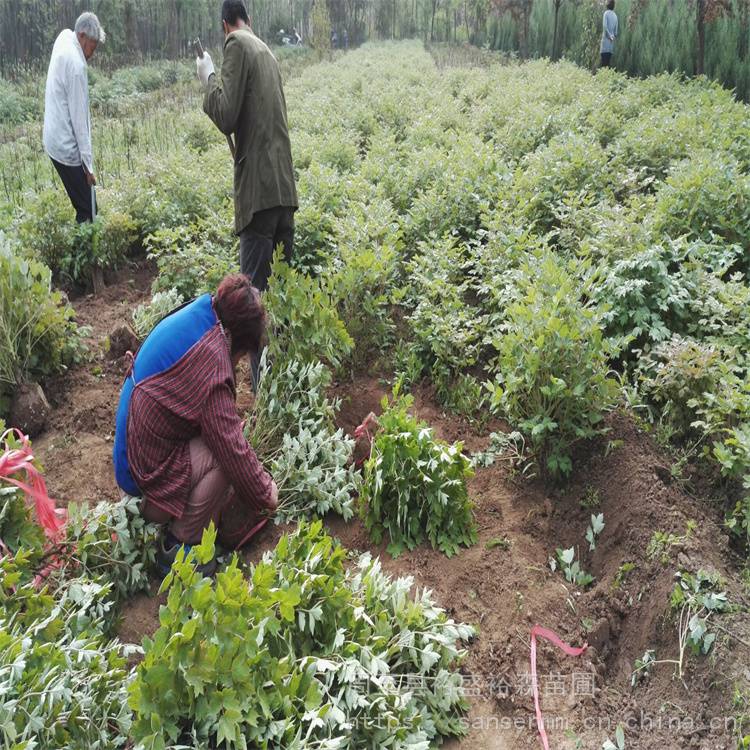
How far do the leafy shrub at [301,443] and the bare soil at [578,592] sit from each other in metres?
0.17

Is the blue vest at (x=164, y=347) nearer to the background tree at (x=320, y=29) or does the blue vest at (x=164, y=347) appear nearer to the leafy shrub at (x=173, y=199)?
the leafy shrub at (x=173, y=199)

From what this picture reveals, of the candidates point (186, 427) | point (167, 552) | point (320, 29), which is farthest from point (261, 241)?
point (320, 29)

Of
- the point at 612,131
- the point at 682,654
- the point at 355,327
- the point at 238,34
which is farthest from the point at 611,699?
the point at 612,131

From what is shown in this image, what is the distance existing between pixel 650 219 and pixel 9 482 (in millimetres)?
4323

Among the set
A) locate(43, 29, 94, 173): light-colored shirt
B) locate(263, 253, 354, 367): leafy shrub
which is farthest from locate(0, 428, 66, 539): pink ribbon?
locate(43, 29, 94, 173): light-colored shirt

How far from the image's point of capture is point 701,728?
7.86 feet

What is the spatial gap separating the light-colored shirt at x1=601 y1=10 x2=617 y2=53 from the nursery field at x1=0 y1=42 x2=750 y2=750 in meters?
11.0

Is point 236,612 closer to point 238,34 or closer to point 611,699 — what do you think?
point 611,699

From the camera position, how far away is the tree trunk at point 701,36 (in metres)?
13.8

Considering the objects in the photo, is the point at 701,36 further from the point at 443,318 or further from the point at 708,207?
the point at 443,318

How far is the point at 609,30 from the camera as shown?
1573 cm

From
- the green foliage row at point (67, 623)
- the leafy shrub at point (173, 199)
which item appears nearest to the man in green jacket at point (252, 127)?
the leafy shrub at point (173, 199)

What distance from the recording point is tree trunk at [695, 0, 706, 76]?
1375cm

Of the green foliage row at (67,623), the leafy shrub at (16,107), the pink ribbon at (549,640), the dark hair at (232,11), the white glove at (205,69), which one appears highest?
the dark hair at (232,11)
